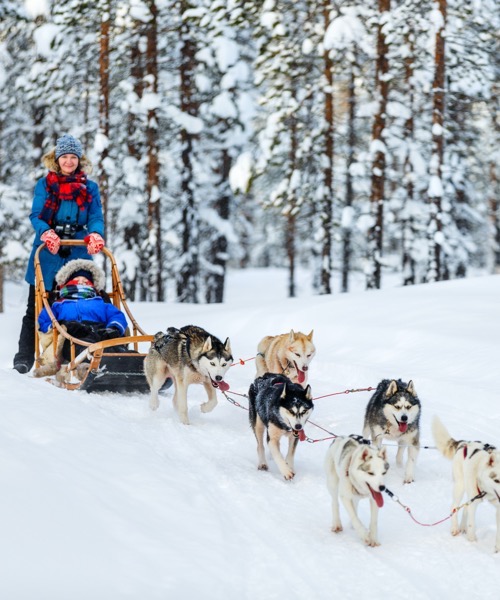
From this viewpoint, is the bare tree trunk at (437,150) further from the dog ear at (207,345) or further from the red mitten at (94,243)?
the dog ear at (207,345)

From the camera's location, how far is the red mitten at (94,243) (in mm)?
7227

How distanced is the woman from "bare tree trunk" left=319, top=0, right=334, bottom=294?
9.47m

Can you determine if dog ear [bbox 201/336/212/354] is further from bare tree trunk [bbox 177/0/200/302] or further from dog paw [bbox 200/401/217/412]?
bare tree trunk [bbox 177/0/200/302]

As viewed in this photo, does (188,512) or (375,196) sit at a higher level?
(375,196)

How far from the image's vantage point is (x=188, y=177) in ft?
58.0

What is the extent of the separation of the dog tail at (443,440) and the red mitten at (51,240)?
4304 mm

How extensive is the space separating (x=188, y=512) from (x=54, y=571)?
44.9 inches

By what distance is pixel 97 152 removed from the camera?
16.4 meters

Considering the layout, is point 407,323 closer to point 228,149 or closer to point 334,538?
point 334,538

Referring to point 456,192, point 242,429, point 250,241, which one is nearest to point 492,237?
point 456,192

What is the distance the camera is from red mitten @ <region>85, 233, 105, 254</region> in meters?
7.23

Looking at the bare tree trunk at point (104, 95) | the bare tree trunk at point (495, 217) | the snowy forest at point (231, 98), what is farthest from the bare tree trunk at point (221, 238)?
the bare tree trunk at point (495, 217)

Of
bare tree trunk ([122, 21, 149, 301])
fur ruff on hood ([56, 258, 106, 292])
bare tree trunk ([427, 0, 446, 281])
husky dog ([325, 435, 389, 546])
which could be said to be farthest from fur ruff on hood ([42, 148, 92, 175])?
bare tree trunk ([122, 21, 149, 301])

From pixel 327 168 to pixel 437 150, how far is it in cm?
356
